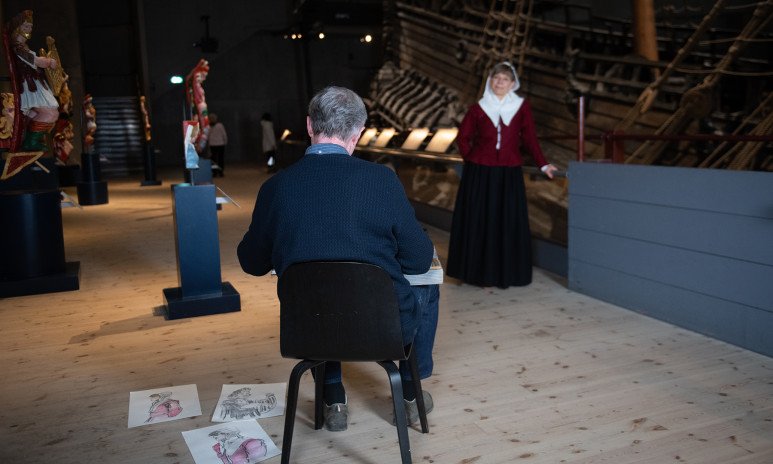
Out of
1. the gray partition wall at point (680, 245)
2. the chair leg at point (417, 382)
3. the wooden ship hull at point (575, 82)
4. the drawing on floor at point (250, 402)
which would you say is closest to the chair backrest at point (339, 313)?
the chair leg at point (417, 382)

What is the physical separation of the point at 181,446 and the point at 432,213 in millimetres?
5125

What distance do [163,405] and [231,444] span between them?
0.52 m

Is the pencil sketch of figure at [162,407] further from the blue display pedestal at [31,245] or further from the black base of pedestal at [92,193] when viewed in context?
the black base of pedestal at [92,193]

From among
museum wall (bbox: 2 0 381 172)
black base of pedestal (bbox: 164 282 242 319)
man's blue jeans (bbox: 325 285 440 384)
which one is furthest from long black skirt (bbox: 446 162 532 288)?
museum wall (bbox: 2 0 381 172)

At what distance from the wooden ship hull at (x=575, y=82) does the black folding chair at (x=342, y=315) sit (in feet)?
10.1

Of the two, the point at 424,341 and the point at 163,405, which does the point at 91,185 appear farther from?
the point at 424,341

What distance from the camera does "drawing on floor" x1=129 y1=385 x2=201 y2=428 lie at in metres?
2.72

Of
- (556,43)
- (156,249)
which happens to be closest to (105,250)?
(156,249)

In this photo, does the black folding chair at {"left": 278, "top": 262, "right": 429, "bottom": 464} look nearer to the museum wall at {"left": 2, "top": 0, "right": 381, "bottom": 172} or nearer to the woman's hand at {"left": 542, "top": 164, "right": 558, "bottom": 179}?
the woman's hand at {"left": 542, "top": 164, "right": 558, "bottom": 179}

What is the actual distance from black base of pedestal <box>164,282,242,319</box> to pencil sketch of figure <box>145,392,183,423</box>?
1.23m

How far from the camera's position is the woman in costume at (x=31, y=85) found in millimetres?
4738

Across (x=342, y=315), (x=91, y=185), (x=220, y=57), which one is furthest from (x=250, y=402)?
(x=220, y=57)

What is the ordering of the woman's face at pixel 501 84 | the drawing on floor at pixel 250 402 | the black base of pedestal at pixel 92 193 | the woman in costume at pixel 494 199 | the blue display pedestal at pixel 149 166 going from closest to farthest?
the drawing on floor at pixel 250 402 → the woman's face at pixel 501 84 → the woman in costume at pixel 494 199 → the black base of pedestal at pixel 92 193 → the blue display pedestal at pixel 149 166

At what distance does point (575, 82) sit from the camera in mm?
9945
